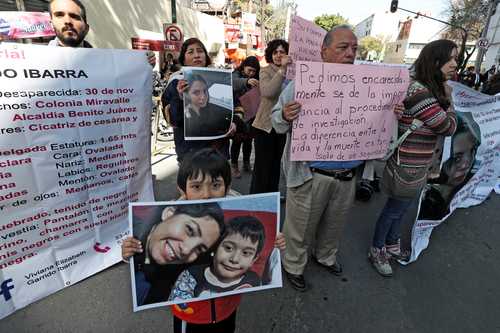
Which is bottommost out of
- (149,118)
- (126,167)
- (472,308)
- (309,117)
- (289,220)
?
(472,308)

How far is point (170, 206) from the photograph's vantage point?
1.12 m

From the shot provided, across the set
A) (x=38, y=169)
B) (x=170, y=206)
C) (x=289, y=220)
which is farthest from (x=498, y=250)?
(x=38, y=169)

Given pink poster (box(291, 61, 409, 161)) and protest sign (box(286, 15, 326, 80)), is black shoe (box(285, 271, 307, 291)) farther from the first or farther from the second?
protest sign (box(286, 15, 326, 80))

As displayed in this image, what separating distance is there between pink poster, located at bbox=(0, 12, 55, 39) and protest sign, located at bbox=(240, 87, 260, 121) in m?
4.46

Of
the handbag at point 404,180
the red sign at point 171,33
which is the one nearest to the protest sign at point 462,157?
the handbag at point 404,180

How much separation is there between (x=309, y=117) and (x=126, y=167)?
144 cm

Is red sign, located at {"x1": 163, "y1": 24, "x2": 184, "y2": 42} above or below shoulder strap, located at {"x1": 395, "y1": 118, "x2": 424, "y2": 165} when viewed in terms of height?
above

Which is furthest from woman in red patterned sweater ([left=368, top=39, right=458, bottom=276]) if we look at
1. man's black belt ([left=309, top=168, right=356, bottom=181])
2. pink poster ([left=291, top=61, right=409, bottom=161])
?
man's black belt ([left=309, top=168, right=356, bottom=181])

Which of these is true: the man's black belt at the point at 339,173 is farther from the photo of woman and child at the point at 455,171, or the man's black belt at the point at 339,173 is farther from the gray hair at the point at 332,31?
the photo of woman and child at the point at 455,171

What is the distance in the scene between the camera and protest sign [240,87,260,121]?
10.8ft

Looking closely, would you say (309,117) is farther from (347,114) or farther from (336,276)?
(336,276)

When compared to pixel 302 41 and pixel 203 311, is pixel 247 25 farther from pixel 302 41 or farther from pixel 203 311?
pixel 203 311

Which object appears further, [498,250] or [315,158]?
[498,250]

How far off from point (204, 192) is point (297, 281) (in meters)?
1.44
